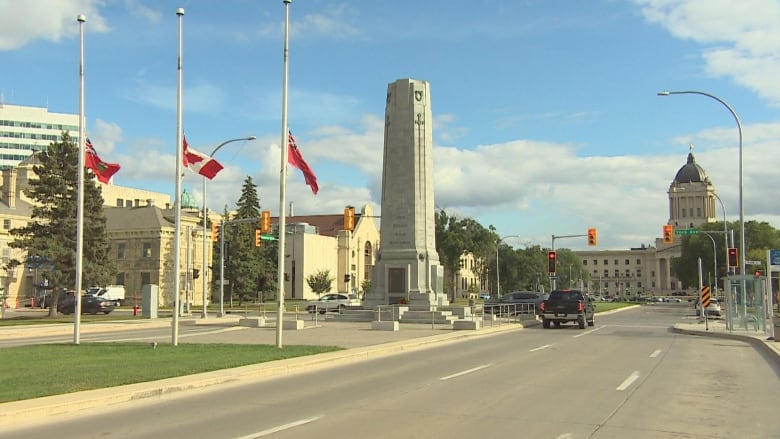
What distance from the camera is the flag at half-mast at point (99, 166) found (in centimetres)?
2397

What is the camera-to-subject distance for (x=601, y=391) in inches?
518

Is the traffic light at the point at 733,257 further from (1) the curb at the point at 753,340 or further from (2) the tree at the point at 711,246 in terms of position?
(2) the tree at the point at 711,246

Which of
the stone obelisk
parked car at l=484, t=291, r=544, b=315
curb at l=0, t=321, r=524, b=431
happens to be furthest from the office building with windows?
curb at l=0, t=321, r=524, b=431

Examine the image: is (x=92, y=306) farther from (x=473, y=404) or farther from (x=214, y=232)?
(x=473, y=404)

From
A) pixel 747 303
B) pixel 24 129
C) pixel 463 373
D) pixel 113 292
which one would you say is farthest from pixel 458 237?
pixel 24 129

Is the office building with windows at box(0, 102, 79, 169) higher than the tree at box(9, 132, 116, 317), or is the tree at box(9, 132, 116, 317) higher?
the office building with windows at box(0, 102, 79, 169)

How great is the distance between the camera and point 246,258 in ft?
256

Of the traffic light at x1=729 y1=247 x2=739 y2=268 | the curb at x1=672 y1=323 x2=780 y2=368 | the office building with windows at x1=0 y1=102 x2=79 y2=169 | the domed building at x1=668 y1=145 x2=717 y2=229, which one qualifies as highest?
the office building with windows at x1=0 y1=102 x2=79 y2=169

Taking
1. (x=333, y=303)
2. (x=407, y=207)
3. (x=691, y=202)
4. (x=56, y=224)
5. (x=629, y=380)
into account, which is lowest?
(x=333, y=303)

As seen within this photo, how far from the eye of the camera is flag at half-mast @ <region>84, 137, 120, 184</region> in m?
24.0

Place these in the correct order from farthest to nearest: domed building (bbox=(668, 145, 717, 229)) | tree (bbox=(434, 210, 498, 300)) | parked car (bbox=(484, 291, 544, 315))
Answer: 1. domed building (bbox=(668, 145, 717, 229))
2. tree (bbox=(434, 210, 498, 300))
3. parked car (bbox=(484, 291, 544, 315))

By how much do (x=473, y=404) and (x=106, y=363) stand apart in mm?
9210

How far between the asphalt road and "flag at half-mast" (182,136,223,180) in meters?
9.23

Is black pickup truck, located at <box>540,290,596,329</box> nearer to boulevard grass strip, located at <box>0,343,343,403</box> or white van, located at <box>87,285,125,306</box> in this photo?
boulevard grass strip, located at <box>0,343,343,403</box>
